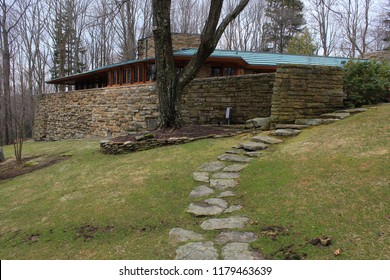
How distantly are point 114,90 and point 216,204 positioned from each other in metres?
11.4

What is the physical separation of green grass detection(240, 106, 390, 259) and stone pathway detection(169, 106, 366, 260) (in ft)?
0.60

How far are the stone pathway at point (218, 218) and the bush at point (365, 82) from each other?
3548 mm

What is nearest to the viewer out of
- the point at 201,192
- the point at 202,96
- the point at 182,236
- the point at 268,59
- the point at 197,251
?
the point at 197,251

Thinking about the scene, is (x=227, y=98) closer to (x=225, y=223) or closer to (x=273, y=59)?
(x=225, y=223)

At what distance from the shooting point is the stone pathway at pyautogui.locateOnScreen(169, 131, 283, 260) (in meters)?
2.74

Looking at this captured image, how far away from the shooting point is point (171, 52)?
332 inches

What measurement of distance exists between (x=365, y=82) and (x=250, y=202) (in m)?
5.76

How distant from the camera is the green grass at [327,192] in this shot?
273cm

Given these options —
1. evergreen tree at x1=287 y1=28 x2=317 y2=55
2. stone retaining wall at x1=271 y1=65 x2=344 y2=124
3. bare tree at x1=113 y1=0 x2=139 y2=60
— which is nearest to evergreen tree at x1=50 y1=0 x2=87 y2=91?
bare tree at x1=113 y1=0 x2=139 y2=60

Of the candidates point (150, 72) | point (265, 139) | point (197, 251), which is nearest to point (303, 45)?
point (150, 72)

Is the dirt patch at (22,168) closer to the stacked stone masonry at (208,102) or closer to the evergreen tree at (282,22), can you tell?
the stacked stone masonry at (208,102)

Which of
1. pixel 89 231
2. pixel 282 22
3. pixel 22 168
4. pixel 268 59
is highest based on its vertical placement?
pixel 282 22

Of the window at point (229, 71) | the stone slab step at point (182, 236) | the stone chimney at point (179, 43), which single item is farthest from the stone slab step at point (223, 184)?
the stone chimney at point (179, 43)

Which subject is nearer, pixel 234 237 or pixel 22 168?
pixel 234 237
